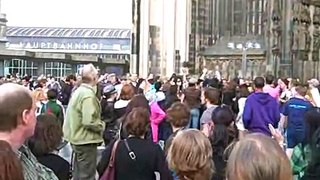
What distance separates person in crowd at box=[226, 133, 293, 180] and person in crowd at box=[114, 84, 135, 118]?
7.83 metres

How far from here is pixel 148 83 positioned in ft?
57.7

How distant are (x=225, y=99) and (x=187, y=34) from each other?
20.0 metres

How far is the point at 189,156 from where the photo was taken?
4.95m

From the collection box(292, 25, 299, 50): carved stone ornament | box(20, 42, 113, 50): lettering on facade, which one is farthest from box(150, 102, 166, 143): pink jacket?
box(20, 42, 113, 50): lettering on facade

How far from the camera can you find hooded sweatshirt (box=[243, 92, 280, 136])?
33.5ft

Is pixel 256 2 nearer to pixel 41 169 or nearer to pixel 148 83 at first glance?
pixel 148 83

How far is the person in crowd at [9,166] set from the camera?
260 centimetres

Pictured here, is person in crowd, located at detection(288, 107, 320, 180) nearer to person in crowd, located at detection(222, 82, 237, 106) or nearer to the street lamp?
person in crowd, located at detection(222, 82, 237, 106)

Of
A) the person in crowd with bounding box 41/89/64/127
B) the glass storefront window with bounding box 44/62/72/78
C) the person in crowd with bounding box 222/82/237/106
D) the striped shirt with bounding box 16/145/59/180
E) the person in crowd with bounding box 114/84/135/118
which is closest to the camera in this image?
the striped shirt with bounding box 16/145/59/180

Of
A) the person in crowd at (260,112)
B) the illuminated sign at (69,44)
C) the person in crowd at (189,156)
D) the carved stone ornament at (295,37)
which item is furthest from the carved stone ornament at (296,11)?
the illuminated sign at (69,44)

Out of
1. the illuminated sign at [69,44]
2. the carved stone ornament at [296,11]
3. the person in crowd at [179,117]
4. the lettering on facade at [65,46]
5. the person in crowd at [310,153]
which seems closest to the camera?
the person in crowd at [310,153]

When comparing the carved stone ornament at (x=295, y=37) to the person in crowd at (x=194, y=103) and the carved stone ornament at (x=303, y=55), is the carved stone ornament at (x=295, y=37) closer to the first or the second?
the carved stone ornament at (x=303, y=55)

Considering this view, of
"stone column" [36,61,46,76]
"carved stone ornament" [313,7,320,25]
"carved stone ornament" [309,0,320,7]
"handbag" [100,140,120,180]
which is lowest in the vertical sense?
"handbag" [100,140,120,180]

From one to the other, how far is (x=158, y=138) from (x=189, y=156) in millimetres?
5141
